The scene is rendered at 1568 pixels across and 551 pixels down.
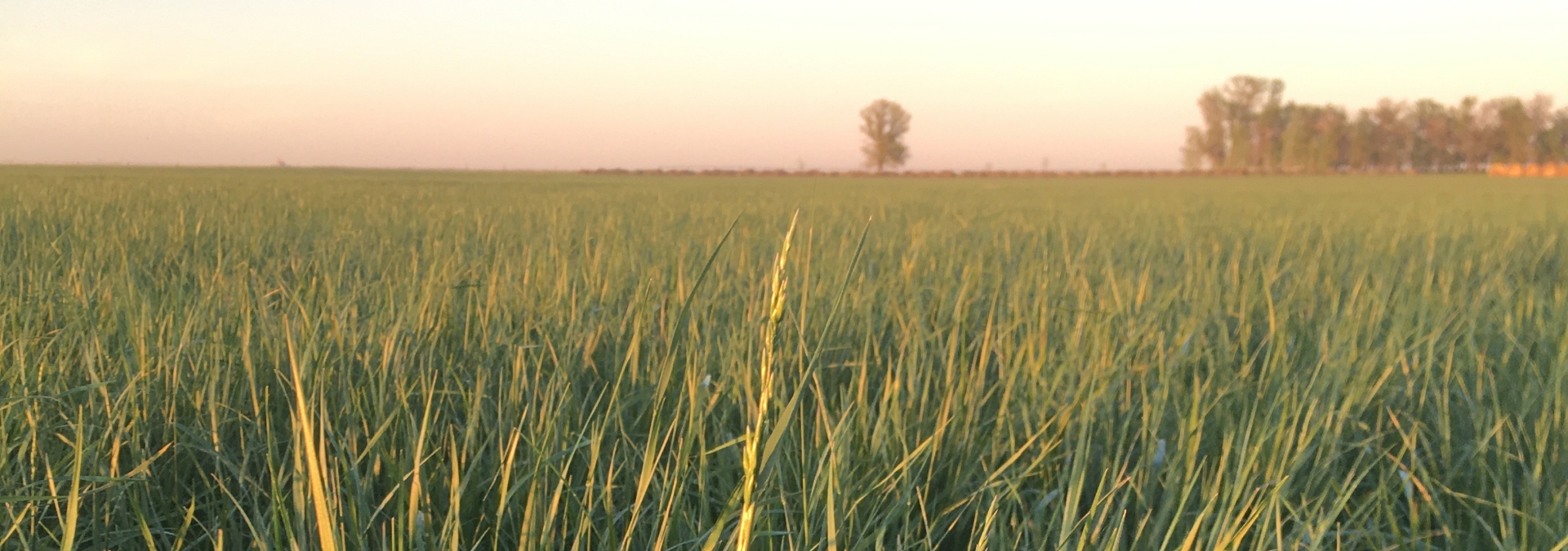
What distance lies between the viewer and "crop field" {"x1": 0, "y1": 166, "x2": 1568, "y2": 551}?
3.37 feet

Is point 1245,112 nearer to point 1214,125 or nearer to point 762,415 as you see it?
point 1214,125

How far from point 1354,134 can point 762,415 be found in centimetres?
10294

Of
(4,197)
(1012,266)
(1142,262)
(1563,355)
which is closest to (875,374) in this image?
(1563,355)

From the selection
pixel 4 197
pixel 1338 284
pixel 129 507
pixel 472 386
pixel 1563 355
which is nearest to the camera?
pixel 129 507

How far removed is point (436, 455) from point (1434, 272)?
465 cm

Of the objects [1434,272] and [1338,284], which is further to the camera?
[1434,272]

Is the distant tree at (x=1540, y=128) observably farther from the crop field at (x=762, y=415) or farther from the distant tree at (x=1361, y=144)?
the crop field at (x=762, y=415)

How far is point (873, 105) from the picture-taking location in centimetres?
9400

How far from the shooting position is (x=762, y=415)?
386 millimetres

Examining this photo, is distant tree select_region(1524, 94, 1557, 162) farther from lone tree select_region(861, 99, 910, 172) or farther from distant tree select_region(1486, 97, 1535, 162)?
lone tree select_region(861, 99, 910, 172)

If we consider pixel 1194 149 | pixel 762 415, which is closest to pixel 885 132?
pixel 1194 149

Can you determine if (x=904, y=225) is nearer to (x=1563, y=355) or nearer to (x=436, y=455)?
(x=1563, y=355)

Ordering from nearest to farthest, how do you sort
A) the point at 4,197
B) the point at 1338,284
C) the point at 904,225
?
the point at 1338,284
the point at 904,225
the point at 4,197

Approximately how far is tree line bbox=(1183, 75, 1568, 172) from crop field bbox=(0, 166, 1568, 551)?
288ft
